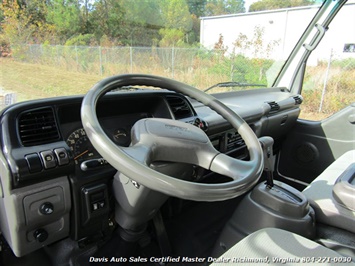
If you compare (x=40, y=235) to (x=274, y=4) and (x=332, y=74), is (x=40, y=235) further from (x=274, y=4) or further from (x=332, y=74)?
(x=274, y=4)

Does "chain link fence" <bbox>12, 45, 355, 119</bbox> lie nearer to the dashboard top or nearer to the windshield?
the windshield

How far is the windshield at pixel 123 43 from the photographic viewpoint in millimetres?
1246

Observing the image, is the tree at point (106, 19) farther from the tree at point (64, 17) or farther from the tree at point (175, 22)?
the tree at point (175, 22)

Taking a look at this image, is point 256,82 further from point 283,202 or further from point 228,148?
point 283,202

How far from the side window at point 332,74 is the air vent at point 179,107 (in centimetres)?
168

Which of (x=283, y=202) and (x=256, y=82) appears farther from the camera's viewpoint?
(x=256, y=82)

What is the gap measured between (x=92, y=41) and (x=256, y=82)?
5.61ft

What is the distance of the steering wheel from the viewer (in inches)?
27.1

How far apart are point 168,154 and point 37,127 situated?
60cm

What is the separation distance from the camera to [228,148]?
2088mm

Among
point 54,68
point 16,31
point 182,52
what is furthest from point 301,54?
point 16,31

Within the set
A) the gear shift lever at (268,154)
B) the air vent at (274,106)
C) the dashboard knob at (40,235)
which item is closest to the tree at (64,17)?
the dashboard knob at (40,235)

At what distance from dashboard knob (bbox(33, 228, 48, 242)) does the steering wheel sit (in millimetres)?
647

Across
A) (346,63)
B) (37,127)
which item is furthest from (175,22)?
(346,63)
